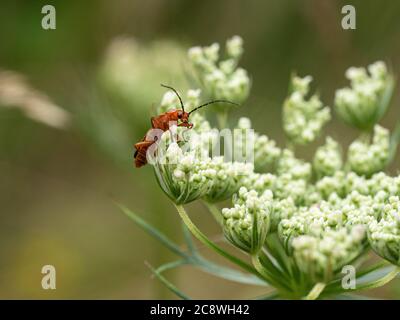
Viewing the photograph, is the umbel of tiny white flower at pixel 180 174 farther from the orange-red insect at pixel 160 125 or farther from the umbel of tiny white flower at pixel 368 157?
the umbel of tiny white flower at pixel 368 157

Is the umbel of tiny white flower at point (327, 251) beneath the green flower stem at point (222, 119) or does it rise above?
beneath

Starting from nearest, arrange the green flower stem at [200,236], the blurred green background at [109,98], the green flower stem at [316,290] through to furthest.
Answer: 1. the green flower stem at [316,290]
2. the green flower stem at [200,236]
3. the blurred green background at [109,98]

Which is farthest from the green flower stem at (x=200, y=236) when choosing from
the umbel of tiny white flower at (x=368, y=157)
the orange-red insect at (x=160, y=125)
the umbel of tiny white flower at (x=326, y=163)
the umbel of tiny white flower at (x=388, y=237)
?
the umbel of tiny white flower at (x=368, y=157)

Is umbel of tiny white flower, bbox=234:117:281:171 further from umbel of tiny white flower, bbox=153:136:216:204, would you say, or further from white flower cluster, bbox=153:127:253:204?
umbel of tiny white flower, bbox=153:136:216:204

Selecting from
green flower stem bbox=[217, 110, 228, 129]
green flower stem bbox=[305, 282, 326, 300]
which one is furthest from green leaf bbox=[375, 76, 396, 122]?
green flower stem bbox=[305, 282, 326, 300]

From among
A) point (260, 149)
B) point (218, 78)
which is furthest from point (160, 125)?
point (218, 78)

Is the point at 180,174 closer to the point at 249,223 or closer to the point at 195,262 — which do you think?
the point at 249,223

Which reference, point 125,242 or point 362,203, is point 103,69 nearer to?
point 125,242
